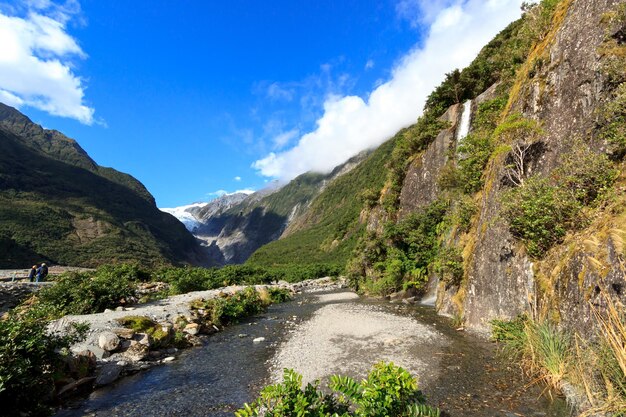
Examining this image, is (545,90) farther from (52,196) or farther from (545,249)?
(52,196)

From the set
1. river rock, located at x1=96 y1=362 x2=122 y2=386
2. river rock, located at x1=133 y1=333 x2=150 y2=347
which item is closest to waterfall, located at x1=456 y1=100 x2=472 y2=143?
river rock, located at x1=133 y1=333 x2=150 y2=347

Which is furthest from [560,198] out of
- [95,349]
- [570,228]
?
[95,349]

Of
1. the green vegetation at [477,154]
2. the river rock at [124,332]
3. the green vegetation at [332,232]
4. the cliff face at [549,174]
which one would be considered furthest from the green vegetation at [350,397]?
the green vegetation at [332,232]

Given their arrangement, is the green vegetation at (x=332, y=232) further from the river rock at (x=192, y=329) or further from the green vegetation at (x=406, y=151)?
the river rock at (x=192, y=329)

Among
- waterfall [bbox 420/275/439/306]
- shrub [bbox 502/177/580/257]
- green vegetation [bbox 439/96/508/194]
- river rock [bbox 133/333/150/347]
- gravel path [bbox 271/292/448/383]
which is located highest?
green vegetation [bbox 439/96/508/194]

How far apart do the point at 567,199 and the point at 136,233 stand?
155804 millimetres

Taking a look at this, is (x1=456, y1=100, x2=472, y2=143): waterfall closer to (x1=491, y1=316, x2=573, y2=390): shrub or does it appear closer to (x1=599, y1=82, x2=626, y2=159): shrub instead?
(x1=599, y1=82, x2=626, y2=159): shrub

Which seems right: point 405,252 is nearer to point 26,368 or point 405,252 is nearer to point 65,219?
point 26,368

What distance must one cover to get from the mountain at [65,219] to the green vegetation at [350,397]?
99073 mm

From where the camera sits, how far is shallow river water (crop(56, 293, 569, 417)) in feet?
27.8

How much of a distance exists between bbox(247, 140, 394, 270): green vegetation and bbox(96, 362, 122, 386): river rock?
53.6 m

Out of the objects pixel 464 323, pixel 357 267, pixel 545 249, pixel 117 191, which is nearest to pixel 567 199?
pixel 545 249

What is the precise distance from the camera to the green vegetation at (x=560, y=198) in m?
10.9

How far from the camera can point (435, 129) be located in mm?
38375
